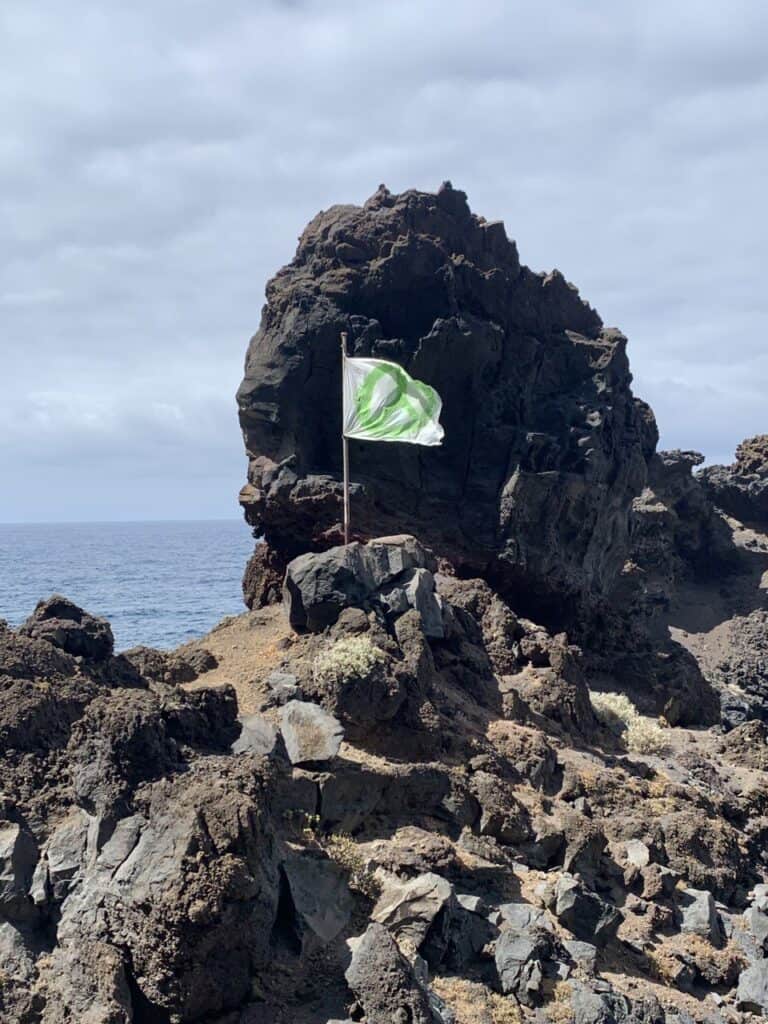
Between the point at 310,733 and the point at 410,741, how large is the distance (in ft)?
7.45

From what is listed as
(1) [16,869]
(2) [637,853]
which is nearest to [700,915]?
(2) [637,853]

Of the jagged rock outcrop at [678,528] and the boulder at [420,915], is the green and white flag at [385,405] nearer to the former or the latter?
the boulder at [420,915]

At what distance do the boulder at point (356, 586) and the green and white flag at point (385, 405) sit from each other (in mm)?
2796

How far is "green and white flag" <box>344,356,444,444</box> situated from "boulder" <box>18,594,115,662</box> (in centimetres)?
757

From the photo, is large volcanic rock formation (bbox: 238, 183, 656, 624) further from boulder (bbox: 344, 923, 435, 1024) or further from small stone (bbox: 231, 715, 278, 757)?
boulder (bbox: 344, 923, 435, 1024)

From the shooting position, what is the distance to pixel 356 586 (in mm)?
18422

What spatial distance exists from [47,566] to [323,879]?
11088cm

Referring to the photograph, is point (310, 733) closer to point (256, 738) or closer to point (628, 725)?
point (256, 738)

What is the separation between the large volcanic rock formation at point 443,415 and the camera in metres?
24.0

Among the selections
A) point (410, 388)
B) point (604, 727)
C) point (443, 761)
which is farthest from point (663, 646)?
point (443, 761)

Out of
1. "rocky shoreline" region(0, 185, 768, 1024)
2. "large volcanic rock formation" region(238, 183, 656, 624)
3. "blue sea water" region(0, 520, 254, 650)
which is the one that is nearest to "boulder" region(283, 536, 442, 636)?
"rocky shoreline" region(0, 185, 768, 1024)

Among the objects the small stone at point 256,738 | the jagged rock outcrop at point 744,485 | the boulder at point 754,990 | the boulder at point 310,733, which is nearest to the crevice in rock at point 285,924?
the small stone at point 256,738

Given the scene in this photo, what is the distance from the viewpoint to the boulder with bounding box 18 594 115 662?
14820 millimetres

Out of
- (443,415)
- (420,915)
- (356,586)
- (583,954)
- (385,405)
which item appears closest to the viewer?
(420,915)
